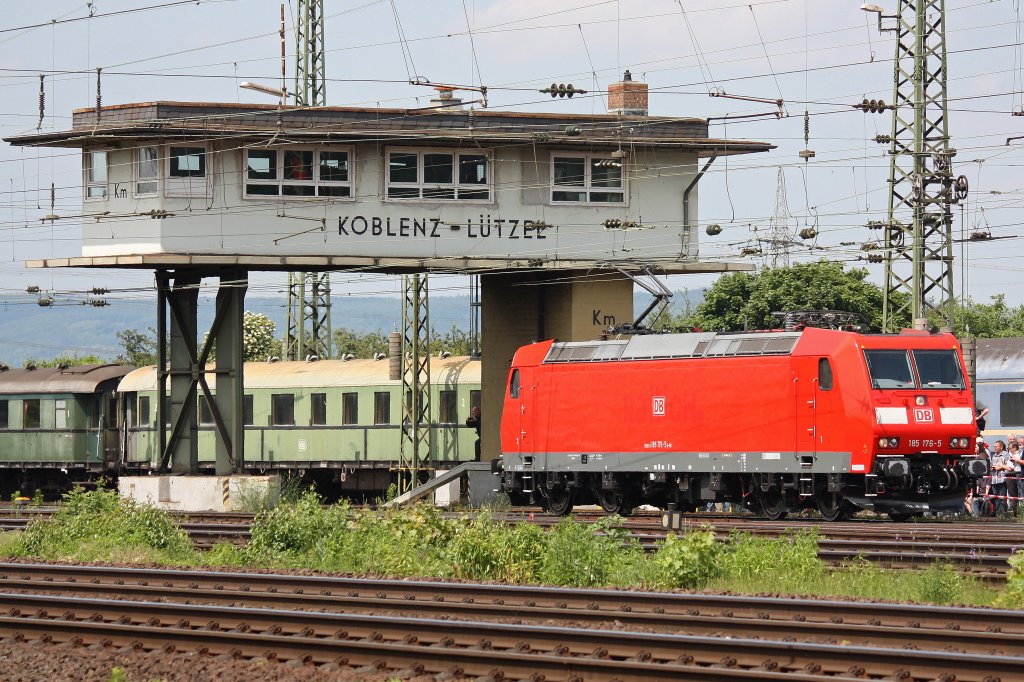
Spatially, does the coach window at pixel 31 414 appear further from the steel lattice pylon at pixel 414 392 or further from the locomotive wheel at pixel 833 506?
the locomotive wheel at pixel 833 506

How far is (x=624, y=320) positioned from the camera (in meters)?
34.7

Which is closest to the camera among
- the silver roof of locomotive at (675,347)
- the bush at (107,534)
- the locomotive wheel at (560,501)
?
the bush at (107,534)

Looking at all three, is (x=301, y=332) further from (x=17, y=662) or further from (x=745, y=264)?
(x=17, y=662)

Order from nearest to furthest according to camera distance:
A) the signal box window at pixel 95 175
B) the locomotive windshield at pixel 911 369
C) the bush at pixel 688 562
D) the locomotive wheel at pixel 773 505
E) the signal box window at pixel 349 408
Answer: the bush at pixel 688 562 < the locomotive windshield at pixel 911 369 < the locomotive wheel at pixel 773 505 < the signal box window at pixel 95 175 < the signal box window at pixel 349 408

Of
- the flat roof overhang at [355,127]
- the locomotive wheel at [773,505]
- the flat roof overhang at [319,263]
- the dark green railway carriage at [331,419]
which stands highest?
the flat roof overhang at [355,127]

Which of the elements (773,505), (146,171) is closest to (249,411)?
(146,171)

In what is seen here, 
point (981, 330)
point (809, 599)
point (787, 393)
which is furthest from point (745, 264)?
point (981, 330)

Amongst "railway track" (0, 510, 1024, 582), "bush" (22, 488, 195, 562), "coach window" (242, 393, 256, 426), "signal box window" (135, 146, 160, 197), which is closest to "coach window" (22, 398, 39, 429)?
"coach window" (242, 393, 256, 426)

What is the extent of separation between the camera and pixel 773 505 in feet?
85.0

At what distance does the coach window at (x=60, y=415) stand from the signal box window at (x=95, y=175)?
10.2m

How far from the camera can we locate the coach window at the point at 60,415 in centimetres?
4253

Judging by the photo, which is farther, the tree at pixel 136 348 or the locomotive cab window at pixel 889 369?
the tree at pixel 136 348

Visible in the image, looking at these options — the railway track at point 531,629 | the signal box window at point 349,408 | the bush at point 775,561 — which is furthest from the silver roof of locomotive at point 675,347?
the railway track at point 531,629

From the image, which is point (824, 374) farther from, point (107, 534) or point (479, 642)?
point (479, 642)
